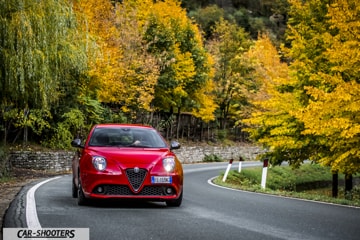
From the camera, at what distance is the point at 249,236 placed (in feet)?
21.9

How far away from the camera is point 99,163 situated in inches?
372

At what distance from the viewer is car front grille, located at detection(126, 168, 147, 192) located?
9.34m

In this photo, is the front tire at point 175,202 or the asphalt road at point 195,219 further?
the front tire at point 175,202

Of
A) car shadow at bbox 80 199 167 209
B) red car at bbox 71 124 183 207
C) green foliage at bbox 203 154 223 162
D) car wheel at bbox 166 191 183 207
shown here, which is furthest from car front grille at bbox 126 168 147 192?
green foliage at bbox 203 154 223 162

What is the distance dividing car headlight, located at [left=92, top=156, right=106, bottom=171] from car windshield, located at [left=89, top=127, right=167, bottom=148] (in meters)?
0.87

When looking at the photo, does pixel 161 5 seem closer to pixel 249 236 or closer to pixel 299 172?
pixel 299 172

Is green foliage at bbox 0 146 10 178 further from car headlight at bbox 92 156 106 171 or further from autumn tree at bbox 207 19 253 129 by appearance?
autumn tree at bbox 207 19 253 129

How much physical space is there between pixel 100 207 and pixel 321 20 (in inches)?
535

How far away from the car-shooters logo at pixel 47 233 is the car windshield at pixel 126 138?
143 inches

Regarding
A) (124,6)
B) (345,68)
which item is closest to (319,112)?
(345,68)

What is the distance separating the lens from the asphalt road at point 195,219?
6840mm

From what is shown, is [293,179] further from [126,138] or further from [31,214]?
[31,214]

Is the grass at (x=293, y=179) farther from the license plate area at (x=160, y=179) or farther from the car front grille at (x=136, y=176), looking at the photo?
the car front grille at (x=136, y=176)

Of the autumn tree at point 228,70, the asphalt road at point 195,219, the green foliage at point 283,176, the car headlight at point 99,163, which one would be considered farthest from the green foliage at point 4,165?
the autumn tree at point 228,70
